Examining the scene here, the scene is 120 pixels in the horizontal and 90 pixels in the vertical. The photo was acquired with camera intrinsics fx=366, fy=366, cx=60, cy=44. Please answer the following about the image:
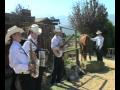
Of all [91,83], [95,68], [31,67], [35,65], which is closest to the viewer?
[31,67]

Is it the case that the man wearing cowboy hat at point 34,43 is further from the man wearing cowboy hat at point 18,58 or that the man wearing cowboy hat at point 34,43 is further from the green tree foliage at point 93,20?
the green tree foliage at point 93,20

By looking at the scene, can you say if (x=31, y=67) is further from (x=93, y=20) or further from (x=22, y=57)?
(x=93, y=20)

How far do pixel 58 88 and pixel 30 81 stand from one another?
2.65m

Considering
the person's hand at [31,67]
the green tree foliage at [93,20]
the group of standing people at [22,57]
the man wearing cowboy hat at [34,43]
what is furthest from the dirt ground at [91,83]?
the green tree foliage at [93,20]

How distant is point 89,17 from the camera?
25.1 meters

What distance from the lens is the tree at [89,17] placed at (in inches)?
949

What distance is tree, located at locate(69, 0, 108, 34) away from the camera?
2409cm

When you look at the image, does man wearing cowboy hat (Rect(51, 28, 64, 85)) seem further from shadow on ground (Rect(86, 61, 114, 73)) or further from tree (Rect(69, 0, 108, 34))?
tree (Rect(69, 0, 108, 34))

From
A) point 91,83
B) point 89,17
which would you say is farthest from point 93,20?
point 91,83

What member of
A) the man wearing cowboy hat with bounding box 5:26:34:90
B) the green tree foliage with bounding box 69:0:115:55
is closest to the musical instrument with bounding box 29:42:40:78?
the man wearing cowboy hat with bounding box 5:26:34:90
